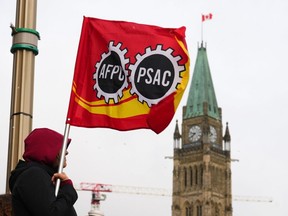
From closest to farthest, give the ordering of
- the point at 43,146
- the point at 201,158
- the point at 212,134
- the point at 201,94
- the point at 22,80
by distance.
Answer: the point at 43,146, the point at 22,80, the point at 201,158, the point at 201,94, the point at 212,134

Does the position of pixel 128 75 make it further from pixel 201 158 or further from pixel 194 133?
pixel 194 133

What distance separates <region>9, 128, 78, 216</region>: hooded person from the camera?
4.04 meters

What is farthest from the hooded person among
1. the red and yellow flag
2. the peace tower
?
the peace tower

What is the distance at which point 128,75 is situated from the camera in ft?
21.1

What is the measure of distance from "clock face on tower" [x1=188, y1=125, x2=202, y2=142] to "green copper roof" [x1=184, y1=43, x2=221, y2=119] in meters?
1.45

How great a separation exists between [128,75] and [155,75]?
0.20 m

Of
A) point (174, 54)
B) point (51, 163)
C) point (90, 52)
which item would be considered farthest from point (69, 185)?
point (174, 54)

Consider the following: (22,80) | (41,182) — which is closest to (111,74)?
(22,80)

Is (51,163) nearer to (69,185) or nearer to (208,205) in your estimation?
(69,185)

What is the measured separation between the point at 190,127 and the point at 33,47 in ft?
317

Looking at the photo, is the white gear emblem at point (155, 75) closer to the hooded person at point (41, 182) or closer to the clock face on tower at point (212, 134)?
the hooded person at point (41, 182)

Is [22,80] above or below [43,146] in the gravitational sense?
above

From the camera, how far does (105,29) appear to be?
6.36 m

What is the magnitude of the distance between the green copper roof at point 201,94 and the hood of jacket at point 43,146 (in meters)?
97.0
